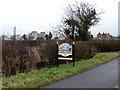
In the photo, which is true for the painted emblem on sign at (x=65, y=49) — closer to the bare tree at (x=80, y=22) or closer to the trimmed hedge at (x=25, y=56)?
the trimmed hedge at (x=25, y=56)

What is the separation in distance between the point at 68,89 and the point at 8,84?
2.14 meters

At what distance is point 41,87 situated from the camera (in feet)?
37.7

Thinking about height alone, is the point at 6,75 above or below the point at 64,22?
below

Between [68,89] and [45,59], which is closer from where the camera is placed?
[68,89]

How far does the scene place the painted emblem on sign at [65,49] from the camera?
2014cm

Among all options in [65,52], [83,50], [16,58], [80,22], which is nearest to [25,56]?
[16,58]

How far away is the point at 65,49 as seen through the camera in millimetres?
20219

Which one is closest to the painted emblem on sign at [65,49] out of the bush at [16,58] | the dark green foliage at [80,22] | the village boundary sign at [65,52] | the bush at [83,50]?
the village boundary sign at [65,52]

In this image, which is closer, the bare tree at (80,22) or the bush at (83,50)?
the bush at (83,50)

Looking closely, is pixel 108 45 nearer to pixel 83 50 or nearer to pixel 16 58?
pixel 83 50

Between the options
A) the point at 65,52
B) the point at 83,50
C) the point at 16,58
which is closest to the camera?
the point at 16,58

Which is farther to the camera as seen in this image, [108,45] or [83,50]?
[108,45]

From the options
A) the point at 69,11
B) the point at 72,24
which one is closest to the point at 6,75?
the point at 72,24

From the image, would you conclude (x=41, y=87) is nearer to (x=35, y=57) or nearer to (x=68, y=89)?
(x=68, y=89)
